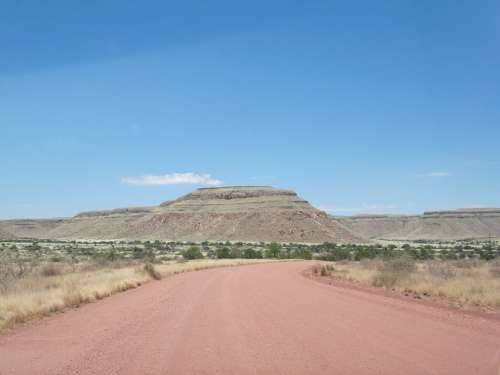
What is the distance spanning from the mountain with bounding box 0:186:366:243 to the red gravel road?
99.8m

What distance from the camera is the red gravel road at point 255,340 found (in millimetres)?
8094

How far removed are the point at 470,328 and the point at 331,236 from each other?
356 ft

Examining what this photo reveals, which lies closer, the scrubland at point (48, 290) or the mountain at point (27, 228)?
the scrubland at point (48, 290)

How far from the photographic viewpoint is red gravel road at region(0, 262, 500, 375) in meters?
8.09

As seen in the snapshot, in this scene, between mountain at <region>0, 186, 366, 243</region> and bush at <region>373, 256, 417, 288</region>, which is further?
mountain at <region>0, 186, 366, 243</region>

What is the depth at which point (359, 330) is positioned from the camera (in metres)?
11.2

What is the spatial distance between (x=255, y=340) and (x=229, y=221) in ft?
382

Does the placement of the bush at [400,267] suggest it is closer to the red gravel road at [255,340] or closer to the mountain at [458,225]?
the red gravel road at [255,340]

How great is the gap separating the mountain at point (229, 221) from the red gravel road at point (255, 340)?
99.8 metres

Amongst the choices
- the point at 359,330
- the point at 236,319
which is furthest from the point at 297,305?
the point at 359,330

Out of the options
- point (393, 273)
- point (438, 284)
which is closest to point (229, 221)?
point (393, 273)

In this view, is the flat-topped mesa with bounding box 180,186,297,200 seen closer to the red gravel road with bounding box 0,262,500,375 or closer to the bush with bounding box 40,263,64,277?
the bush with bounding box 40,263,64,277

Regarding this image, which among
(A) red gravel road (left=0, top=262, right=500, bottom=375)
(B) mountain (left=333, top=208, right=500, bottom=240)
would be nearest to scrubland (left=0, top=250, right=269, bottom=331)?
(A) red gravel road (left=0, top=262, right=500, bottom=375)

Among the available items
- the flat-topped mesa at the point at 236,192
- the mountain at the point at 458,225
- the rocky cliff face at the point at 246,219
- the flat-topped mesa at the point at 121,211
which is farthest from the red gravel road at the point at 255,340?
the mountain at the point at 458,225
